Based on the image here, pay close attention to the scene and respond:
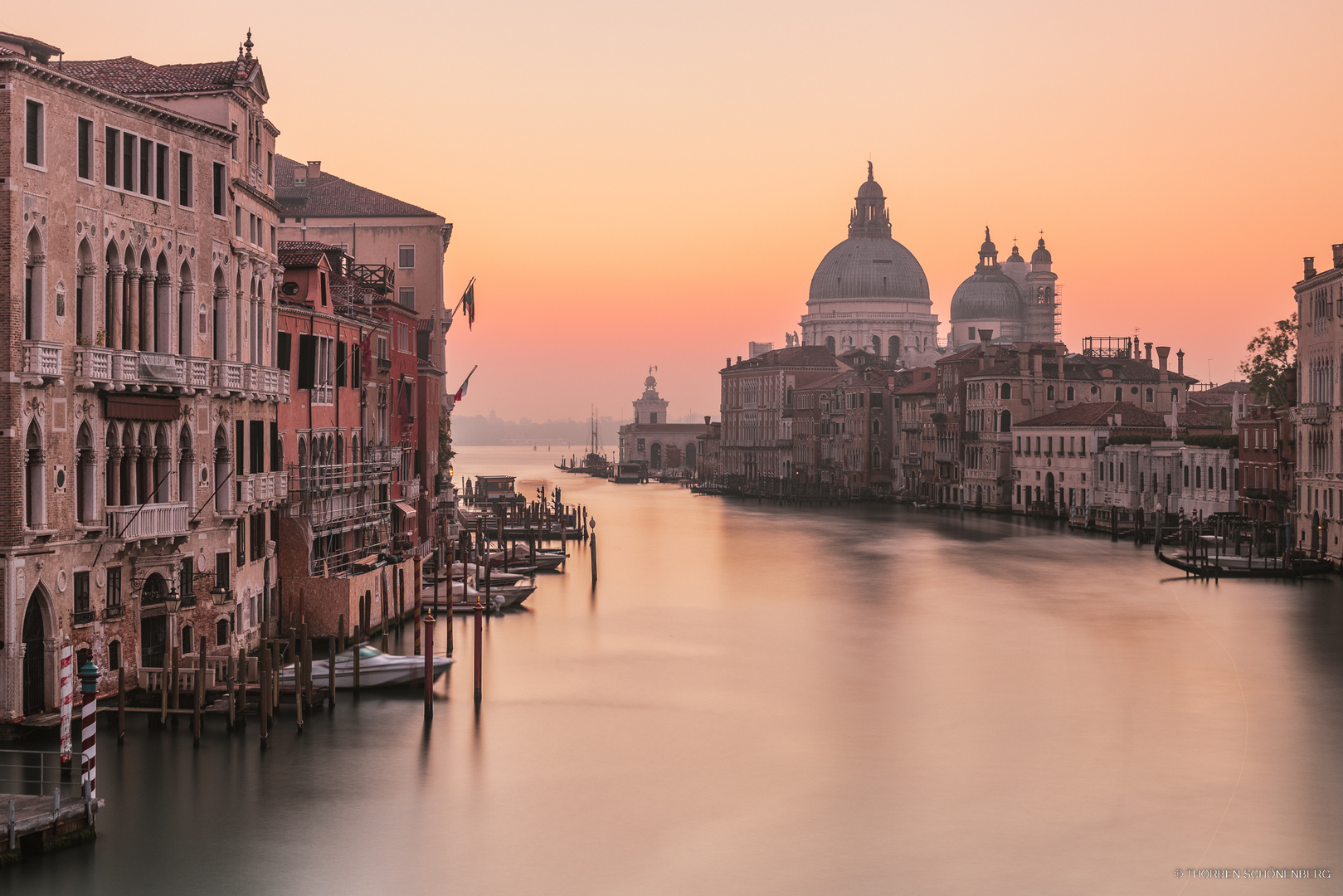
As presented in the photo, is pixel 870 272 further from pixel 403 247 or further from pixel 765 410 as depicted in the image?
pixel 403 247

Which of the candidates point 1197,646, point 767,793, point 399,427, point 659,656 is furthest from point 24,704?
point 1197,646

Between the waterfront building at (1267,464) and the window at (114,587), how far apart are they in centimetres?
3488

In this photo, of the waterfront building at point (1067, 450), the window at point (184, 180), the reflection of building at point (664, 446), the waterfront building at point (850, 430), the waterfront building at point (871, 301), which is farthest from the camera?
the reflection of building at point (664, 446)

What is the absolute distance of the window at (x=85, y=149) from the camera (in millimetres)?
19766

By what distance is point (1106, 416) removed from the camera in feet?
214

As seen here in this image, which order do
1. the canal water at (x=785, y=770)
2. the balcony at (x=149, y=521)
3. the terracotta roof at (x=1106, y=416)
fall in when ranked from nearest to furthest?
the canal water at (x=785, y=770), the balcony at (x=149, y=521), the terracotta roof at (x=1106, y=416)

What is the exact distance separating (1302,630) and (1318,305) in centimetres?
1313

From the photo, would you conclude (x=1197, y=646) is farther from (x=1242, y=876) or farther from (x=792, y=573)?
(x=792, y=573)

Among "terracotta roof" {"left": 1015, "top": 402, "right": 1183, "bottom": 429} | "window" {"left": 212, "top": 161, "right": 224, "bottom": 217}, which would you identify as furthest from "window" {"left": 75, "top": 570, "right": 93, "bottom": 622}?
"terracotta roof" {"left": 1015, "top": 402, "right": 1183, "bottom": 429}

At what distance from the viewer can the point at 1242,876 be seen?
1606cm

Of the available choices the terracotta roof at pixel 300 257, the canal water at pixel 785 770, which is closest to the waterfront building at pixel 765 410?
the canal water at pixel 785 770

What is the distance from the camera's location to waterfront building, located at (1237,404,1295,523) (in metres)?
46.5

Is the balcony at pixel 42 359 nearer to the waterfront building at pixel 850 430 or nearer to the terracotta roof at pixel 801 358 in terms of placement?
the waterfront building at pixel 850 430

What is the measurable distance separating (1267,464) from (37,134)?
3968 cm
